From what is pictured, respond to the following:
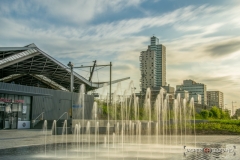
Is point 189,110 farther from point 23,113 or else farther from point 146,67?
point 146,67

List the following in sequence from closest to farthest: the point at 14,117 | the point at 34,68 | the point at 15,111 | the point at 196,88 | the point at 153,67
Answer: the point at 14,117, the point at 15,111, the point at 34,68, the point at 153,67, the point at 196,88

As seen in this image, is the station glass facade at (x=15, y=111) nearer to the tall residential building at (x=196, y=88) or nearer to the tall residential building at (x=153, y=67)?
the tall residential building at (x=153, y=67)

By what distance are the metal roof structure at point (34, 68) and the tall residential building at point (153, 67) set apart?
92940 millimetres

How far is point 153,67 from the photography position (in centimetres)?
16788

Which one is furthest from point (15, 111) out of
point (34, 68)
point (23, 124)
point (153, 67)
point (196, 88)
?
point (196, 88)

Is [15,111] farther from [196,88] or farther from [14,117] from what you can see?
[196,88]

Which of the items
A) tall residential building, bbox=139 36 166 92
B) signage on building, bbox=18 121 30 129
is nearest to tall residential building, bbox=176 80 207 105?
tall residential building, bbox=139 36 166 92

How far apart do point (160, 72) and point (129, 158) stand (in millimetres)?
171916

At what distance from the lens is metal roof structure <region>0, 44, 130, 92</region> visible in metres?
33.8

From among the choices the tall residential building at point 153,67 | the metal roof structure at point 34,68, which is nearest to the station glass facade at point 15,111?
the metal roof structure at point 34,68

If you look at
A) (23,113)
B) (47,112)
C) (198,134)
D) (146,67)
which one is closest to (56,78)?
(47,112)

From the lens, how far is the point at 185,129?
28.5m

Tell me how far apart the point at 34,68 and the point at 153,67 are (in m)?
127

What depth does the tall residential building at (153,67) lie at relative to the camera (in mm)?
164000
